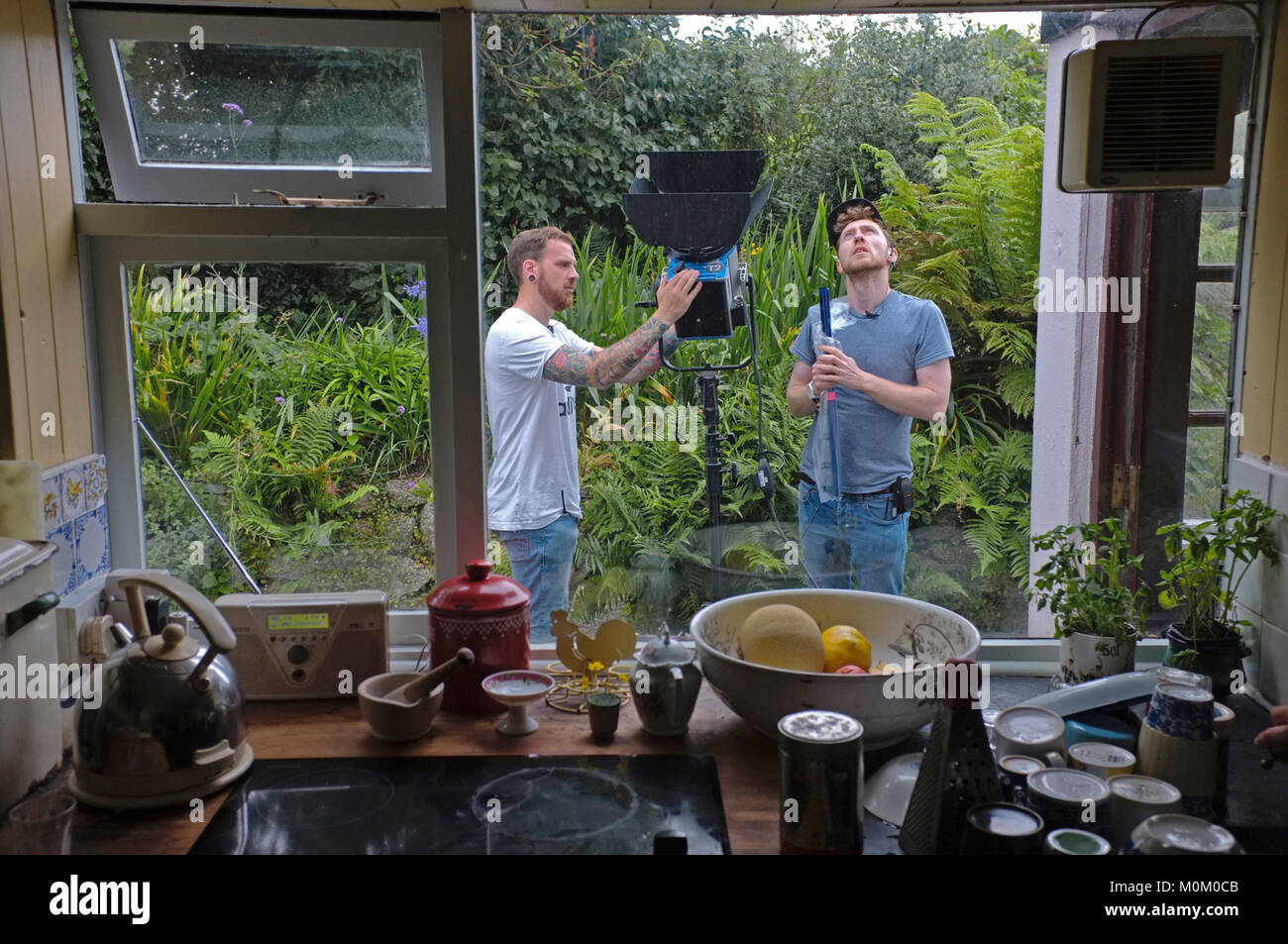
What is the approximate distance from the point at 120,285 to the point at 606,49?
1.12m

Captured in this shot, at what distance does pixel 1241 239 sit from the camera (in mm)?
2055

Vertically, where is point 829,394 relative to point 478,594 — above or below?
above

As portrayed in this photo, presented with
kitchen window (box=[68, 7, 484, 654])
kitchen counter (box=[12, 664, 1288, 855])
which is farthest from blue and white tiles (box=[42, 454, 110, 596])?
kitchen counter (box=[12, 664, 1288, 855])

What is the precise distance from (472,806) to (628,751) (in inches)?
11.5

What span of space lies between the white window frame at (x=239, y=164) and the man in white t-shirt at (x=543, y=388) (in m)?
0.29

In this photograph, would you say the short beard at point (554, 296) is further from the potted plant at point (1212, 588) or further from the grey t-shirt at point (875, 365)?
the potted plant at point (1212, 588)

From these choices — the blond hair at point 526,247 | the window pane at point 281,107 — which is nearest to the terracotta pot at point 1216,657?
the blond hair at point 526,247

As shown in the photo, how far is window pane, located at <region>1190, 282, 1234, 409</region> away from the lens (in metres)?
2.11

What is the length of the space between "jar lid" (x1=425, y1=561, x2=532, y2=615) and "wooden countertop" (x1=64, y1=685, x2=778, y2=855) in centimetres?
20

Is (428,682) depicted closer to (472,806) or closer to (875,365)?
(472,806)

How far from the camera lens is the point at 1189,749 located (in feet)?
4.79

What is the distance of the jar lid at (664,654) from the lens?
1709 millimetres

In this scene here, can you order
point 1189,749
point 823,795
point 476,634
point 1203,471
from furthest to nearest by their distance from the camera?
point 1203,471 → point 476,634 → point 1189,749 → point 823,795

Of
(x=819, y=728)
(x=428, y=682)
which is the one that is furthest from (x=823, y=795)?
(x=428, y=682)
